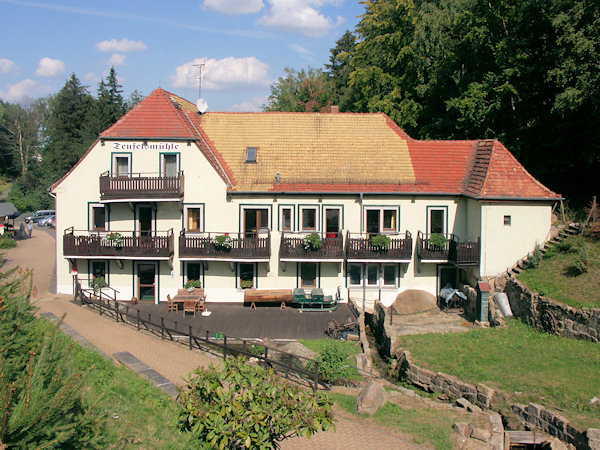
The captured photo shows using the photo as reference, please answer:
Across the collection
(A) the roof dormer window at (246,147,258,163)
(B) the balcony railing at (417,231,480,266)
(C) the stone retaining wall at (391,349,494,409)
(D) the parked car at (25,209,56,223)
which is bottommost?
(C) the stone retaining wall at (391,349,494,409)

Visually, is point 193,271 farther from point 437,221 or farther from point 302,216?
point 437,221

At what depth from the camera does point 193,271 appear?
27438mm

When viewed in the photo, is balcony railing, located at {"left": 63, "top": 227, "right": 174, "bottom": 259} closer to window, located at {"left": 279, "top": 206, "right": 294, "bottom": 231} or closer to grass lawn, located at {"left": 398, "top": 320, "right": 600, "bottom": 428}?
window, located at {"left": 279, "top": 206, "right": 294, "bottom": 231}

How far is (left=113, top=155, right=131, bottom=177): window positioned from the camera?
88.2 ft

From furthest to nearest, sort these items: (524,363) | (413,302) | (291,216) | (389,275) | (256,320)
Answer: (389,275) → (291,216) → (413,302) → (256,320) → (524,363)

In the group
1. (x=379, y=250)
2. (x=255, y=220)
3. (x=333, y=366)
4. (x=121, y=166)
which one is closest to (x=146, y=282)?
(x=121, y=166)

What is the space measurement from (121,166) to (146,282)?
6.02 metres

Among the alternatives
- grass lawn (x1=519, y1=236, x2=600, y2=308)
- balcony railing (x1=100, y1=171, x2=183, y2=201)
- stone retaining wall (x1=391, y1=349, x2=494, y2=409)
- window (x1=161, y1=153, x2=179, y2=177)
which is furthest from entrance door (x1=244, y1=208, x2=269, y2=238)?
grass lawn (x1=519, y1=236, x2=600, y2=308)

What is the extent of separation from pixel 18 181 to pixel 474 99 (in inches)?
2713

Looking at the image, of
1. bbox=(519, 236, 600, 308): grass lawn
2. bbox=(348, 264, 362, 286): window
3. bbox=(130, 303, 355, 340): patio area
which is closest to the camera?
bbox=(519, 236, 600, 308): grass lawn

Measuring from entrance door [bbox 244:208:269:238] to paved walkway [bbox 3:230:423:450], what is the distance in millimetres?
7855

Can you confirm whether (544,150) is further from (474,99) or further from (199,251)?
(199,251)

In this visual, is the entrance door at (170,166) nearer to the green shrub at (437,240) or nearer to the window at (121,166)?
the window at (121,166)

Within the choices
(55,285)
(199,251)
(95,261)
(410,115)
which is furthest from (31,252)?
(410,115)
